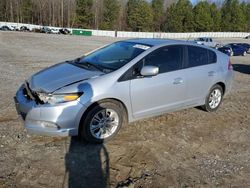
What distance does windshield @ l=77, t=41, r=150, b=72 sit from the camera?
5102 mm

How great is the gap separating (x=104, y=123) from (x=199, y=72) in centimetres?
231

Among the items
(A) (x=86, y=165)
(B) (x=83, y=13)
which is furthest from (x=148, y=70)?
(B) (x=83, y=13)

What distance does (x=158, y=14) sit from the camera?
9625cm

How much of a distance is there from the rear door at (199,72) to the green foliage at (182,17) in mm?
88011

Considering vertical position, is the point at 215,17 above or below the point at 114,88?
above

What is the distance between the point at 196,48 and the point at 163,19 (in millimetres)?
94100

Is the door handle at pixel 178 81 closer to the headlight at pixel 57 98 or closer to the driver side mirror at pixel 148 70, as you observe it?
the driver side mirror at pixel 148 70

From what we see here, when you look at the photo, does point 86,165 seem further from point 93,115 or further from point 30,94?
point 30,94

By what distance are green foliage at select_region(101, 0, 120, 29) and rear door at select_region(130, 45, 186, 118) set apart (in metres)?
86.3

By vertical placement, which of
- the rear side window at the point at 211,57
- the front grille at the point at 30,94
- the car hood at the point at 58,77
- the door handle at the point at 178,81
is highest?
the rear side window at the point at 211,57

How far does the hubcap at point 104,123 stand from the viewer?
15.3ft

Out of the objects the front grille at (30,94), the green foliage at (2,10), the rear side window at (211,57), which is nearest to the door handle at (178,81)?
the rear side window at (211,57)

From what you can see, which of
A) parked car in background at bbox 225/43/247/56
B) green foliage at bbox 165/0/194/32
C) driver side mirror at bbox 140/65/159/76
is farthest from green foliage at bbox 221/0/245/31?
driver side mirror at bbox 140/65/159/76

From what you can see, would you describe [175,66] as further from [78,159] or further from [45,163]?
[45,163]
